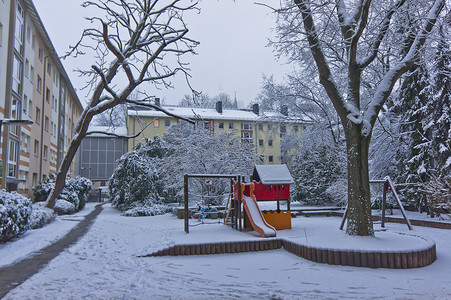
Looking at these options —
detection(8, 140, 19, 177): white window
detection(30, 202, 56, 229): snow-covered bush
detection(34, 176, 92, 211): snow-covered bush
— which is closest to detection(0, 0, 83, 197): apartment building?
detection(8, 140, 19, 177): white window

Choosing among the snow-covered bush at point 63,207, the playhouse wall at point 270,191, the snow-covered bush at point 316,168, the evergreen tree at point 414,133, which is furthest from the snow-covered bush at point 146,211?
the evergreen tree at point 414,133

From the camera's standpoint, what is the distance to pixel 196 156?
61.0 feet

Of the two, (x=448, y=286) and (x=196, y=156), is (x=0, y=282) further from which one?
(x=196, y=156)

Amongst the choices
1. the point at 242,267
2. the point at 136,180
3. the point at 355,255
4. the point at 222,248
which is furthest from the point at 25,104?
the point at 355,255

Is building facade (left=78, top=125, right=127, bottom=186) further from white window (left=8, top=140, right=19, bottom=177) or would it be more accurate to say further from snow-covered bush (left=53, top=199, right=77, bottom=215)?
snow-covered bush (left=53, top=199, right=77, bottom=215)

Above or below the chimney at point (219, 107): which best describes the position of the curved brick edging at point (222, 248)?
below

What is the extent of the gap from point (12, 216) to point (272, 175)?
7428 millimetres

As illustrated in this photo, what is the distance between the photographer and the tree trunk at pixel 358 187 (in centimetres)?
794

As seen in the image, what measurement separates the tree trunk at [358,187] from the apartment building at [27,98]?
1544 centimetres

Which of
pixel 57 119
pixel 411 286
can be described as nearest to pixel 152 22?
pixel 411 286

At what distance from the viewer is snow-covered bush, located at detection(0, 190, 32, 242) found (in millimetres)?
9025

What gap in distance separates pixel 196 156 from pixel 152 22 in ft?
22.7

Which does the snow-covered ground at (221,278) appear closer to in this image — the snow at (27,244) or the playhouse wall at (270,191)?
the snow at (27,244)

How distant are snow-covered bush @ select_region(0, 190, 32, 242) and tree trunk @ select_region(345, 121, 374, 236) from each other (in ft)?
28.1
